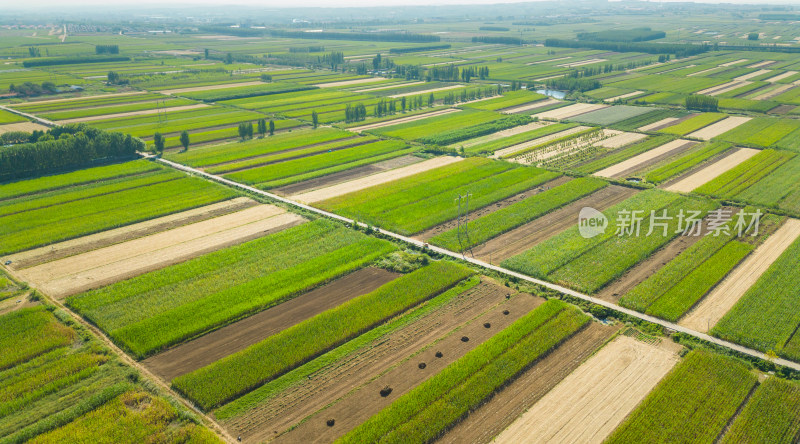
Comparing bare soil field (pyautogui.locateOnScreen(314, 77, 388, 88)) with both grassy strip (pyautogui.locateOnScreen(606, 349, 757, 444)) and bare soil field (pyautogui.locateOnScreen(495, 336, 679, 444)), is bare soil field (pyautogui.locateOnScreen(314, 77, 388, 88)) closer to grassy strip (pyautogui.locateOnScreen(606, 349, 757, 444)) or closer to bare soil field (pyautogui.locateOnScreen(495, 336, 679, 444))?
bare soil field (pyautogui.locateOnScreen(495, 336, 679, 444))

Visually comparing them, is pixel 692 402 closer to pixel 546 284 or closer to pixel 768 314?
pixel 768 314

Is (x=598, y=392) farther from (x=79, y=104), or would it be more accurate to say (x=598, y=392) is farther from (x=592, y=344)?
(x=79, y=104)

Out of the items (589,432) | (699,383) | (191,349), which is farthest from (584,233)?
(191,349)

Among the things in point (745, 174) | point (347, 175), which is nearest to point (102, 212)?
point (347, 175)

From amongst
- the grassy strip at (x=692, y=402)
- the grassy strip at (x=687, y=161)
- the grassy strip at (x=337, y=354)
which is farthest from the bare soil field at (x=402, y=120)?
the grassy strip at (x=692, y=402)

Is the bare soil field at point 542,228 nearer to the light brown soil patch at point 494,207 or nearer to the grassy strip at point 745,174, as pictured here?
the light brown soil patch at point 494,207
